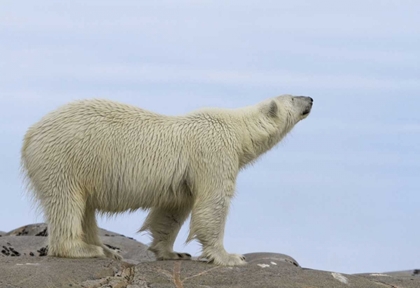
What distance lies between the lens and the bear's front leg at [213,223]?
11828 mm

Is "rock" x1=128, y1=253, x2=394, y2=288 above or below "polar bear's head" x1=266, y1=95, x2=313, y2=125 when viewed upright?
below

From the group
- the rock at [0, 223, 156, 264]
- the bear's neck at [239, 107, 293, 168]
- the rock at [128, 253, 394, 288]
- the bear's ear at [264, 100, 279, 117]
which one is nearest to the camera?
the rock at [128, 253, 394, 288]

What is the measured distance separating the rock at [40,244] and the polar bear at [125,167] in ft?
7.32

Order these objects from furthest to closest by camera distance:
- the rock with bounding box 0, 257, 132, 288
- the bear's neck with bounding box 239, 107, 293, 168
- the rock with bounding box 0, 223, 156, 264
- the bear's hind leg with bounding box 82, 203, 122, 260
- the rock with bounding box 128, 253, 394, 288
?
the rock with bounding box 0, 223, 156, 264 → the bear's neck with bounding box 239, 107, 293, 168 → the bear's hind leg with bounding box 82, 203, 122, 260 → the rock with bounding box 128, 253, 394, 288 → the rock with bounding box 0, 257, 132, 288

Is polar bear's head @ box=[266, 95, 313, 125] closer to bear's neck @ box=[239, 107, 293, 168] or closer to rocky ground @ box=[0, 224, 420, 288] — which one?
bear's neck @ box=[239, 107, 293, 168]

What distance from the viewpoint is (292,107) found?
13281 mm

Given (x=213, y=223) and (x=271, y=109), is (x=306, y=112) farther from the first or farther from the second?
(x=213, y=223)

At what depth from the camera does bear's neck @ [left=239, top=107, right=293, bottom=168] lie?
12594mm

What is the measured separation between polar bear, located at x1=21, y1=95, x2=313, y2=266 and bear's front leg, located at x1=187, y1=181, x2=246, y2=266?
0.05 ft

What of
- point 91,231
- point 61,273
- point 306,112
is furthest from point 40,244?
point 306,112

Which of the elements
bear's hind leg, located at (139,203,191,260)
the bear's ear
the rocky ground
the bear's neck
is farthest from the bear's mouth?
the rocky ground

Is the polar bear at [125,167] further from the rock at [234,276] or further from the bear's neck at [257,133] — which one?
the rock at [234,276]

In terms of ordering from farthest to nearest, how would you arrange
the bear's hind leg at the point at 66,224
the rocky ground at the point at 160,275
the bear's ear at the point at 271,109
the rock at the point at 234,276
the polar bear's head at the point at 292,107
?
the polar bear's head at the point at 292,107 < the bear's ear at the point at 271,109 < the bear's hind leg at the point at 66,224 < the rock at the point at 234,276 < the rocky ground at the point at 160,275

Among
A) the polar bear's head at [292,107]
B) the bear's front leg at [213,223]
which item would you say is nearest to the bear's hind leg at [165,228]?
the bear's front leg at [213,223]
